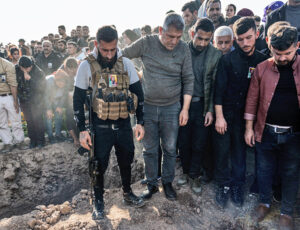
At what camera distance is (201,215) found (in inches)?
116

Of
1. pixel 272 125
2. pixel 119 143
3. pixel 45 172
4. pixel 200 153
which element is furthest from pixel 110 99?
pixel 45 172

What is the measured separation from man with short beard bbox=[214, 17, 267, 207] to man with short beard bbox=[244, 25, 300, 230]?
13 centimetres

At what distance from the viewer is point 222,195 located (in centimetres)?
306

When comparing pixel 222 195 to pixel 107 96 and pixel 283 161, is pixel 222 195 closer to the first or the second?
pixel 283 161

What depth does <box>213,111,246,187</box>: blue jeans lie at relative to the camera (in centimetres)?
284

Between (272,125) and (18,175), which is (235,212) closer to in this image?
(272,125)

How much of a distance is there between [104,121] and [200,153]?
1.48 meters

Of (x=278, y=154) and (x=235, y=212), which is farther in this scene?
(x=235, y=212)

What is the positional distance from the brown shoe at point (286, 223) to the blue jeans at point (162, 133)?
1416 millimetres

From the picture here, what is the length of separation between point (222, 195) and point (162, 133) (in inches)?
47.9

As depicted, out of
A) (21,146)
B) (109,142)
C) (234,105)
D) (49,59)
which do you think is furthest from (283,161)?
(49,59)

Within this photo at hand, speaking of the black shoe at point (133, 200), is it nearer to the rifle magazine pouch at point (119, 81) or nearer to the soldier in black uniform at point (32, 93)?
the rifle magazine pouch at point (119, 81)

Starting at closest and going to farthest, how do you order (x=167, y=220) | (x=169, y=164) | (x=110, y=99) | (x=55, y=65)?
(x=110, y=99) < (x=167, y=220) < (x=169, y=164) < (x=55, y=65)

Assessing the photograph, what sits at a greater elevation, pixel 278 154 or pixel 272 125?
pixel 272 125
